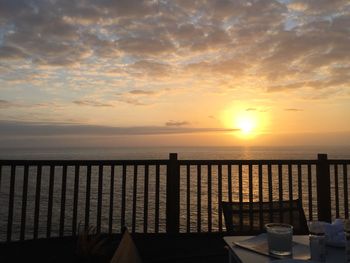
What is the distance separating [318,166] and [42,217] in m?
21.9

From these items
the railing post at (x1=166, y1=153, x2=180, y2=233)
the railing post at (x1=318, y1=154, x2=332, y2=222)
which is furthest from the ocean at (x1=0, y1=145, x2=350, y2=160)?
the railing post at (x1=166, y1=153, x2=180, y2=233)

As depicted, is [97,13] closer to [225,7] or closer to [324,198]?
[225,7]

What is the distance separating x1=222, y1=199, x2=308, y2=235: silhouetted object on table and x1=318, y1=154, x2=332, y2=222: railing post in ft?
7.77

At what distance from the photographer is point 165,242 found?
4.14 metres

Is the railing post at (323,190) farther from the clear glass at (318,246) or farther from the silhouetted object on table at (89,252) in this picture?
the silhouetted object on table at (89,252)

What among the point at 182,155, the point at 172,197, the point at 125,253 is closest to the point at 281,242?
the point at 125,253

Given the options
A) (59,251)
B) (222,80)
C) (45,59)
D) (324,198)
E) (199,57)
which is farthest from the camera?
(222,80)

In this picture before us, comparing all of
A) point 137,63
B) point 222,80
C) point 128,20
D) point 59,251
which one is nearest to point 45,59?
point 137,63

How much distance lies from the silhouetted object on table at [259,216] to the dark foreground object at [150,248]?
1.12 meters

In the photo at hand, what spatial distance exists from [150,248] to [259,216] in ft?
5.84

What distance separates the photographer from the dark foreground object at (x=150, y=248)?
3480 mm

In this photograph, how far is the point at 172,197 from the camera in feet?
14.6

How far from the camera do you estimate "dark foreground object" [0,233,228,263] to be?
3.48 meters

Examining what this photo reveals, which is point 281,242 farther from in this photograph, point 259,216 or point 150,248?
point 150,248
